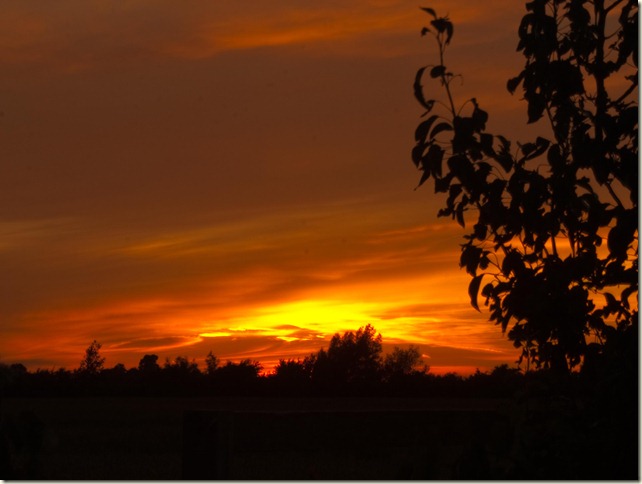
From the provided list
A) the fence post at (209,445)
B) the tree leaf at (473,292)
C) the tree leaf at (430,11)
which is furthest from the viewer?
the tree leaf at (473,292)

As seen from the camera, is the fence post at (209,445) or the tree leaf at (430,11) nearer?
the fence post at (209,445)

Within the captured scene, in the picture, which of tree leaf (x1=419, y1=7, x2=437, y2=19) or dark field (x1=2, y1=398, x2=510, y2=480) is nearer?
dark field (x1=2, y1=398, x2=510, y2=480)

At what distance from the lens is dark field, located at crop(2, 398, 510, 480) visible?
379cm

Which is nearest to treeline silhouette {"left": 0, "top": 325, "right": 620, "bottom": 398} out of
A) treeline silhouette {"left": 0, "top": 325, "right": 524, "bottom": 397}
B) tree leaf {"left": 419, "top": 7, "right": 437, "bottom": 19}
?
treeline silhouette {"left": 0, "top": 325, "right": 524, "bottom": 397}

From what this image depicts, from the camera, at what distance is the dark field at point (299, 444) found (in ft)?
12.4

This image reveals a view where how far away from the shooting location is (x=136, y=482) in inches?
158

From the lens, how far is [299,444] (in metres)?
3.88

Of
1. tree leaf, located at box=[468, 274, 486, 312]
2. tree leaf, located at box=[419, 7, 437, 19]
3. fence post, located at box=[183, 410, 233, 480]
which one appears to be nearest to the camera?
fence post, located at box=[183, 410, 233, 480]

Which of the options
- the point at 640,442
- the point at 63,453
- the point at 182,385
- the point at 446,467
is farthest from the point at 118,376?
the point at 640,442

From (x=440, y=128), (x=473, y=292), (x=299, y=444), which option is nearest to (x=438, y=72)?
(x=440, y=128)

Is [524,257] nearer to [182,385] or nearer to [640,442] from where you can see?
[640,442]

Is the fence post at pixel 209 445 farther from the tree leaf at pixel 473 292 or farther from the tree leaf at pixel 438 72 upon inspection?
the tree leaf at pixel 438 72

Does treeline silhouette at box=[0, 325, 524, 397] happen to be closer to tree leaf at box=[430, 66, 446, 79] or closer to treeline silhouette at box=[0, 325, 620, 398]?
treeline silhouette at box=[0, 325, 620, 398]

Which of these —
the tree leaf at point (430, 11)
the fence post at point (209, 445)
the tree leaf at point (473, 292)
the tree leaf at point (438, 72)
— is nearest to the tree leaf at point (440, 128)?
the tree leaf at point (438, 72)
